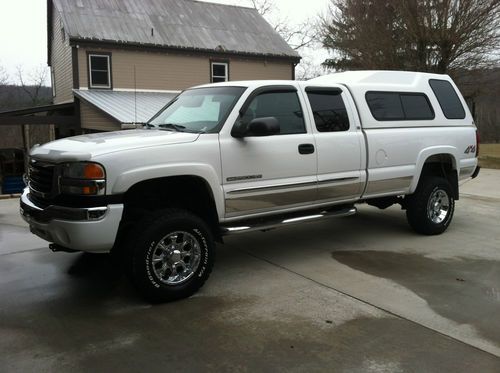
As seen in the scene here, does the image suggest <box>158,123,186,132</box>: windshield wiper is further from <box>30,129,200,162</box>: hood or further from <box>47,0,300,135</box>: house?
<box>47,0,300,135</box>: house

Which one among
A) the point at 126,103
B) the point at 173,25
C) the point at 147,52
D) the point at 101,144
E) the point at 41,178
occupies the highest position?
the point at 173,25

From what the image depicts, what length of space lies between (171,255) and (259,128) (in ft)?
4.66

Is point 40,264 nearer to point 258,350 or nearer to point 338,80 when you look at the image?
point 258,350

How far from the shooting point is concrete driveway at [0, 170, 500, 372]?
342 centimetres

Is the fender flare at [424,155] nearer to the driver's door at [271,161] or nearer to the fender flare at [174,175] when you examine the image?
the driver's door at [271,161]

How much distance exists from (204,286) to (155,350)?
139cm

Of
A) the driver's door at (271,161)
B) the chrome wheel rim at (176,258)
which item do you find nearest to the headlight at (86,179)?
the chrome wheel rim at (176,258)

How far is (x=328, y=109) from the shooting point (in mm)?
5645

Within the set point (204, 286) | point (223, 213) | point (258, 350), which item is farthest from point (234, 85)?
point (258, 350)

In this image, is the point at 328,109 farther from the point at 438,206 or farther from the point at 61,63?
the point at 61,63

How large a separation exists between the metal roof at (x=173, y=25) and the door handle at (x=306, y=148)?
568 inches

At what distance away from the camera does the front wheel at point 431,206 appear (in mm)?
6633

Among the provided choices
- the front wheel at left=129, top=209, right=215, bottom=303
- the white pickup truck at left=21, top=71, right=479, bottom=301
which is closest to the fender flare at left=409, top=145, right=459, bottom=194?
the white pickup truck at left=21, top=71, right=479, bottom=301

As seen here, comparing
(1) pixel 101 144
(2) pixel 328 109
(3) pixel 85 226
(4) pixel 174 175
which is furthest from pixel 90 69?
(3) pixel 85 226
